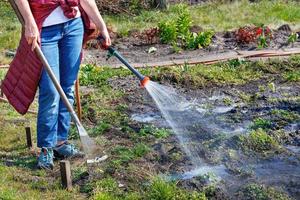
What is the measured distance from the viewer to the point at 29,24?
4.41 m

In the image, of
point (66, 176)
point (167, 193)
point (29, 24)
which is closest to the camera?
point (167, 193)

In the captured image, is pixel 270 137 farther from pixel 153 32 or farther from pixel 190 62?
pixel 153 32

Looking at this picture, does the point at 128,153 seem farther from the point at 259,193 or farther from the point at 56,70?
the point at 259,193

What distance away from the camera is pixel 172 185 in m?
4.38

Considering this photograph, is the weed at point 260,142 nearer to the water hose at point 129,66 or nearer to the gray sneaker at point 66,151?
the water hose at point 129,66

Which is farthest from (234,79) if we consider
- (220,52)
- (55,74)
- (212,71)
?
(55,74)

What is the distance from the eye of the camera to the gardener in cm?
464

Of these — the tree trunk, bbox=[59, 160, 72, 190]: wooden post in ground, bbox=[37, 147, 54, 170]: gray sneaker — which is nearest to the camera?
bbox=[59, 160, 72, 190]: wooden post in ground

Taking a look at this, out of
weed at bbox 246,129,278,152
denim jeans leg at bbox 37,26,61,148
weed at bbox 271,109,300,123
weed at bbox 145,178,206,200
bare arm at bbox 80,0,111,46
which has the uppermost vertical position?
bare arm at bbox 80,0,111,46

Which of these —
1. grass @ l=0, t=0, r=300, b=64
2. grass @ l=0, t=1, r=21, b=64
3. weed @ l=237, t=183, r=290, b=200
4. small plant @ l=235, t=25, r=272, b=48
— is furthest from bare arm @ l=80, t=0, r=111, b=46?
grass @ l=0, t=0, r=300, b=64

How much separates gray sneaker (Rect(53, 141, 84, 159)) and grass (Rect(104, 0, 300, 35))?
539cm

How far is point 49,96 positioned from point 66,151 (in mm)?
593

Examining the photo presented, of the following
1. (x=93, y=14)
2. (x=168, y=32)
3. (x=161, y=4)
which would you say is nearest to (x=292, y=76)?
(x=168, y=32)

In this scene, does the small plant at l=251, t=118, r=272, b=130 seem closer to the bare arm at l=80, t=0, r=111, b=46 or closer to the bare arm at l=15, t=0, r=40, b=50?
the bare arm at l=80, t=0, r=111, b=46
